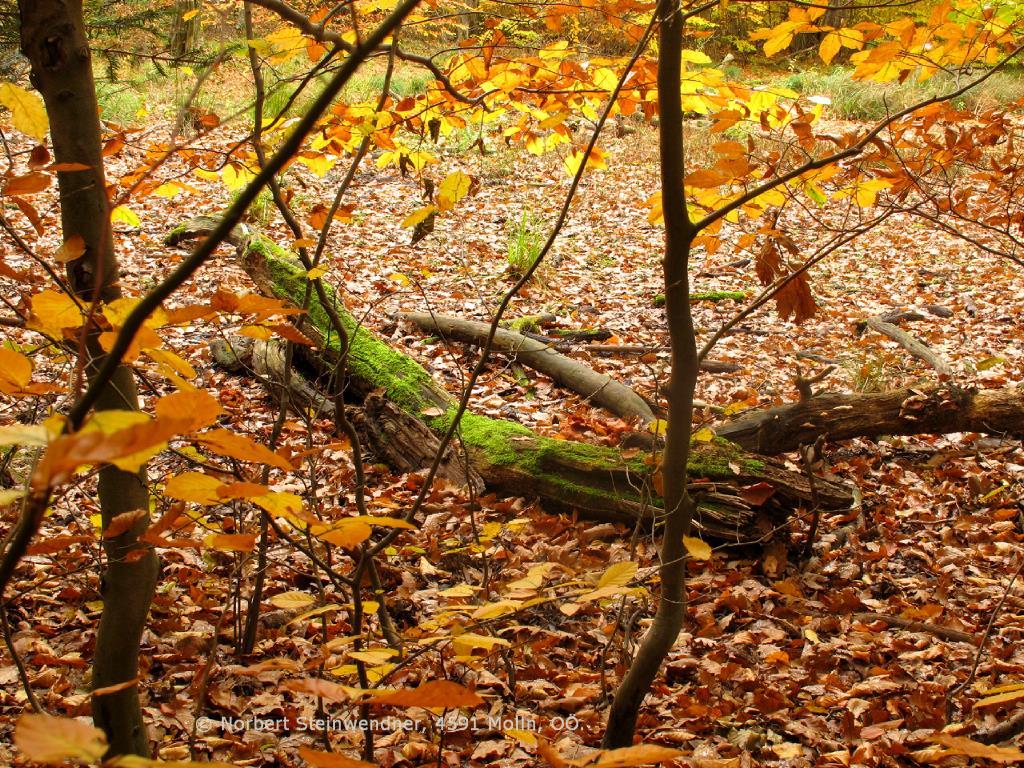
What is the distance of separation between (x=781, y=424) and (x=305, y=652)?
2582 mm

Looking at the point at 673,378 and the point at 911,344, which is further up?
the point at 911,344

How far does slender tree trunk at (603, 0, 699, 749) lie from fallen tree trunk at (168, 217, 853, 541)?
831mm

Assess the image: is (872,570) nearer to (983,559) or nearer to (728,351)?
(983,559)

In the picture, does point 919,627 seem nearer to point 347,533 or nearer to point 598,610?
point 598,610

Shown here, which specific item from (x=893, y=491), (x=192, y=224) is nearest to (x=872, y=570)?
(x=893, y=491)

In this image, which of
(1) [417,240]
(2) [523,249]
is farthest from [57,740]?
(2) [523,249]

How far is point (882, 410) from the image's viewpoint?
3.84 meters

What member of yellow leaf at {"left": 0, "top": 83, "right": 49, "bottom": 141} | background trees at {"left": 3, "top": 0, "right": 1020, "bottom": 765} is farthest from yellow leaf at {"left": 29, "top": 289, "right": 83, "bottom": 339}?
yellow leaf at {"left": 0, "top": 83, "right": 49, "bottom": 141}

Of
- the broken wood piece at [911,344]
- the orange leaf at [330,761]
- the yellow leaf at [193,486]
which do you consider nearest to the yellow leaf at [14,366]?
the yellow leaf at [193,486]

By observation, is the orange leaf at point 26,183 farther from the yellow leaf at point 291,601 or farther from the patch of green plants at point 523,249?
the patch of green plants at point 523,249

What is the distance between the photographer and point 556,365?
485 centimetres

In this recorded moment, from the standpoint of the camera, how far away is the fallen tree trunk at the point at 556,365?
4.28 m

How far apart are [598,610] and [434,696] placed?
6.82 feet

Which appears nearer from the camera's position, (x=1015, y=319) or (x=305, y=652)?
(x=305, y=652)
